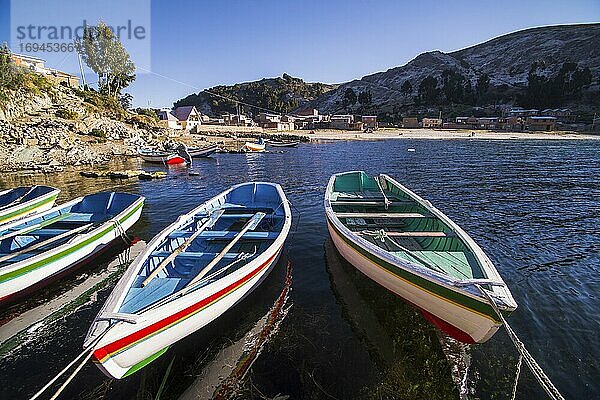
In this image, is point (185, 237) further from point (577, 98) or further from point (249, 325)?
point (577, 98)

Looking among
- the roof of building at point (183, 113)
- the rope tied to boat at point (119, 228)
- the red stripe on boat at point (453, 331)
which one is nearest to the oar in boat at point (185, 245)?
the rope tied to boat at point (119, 228)

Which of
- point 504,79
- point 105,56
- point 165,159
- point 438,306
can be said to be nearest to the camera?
point 438,306

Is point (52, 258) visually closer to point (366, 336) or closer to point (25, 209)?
point (25, 209)

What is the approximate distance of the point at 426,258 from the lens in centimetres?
734

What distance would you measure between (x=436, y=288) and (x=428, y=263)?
4.72 feet

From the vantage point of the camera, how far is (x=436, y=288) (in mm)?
5434

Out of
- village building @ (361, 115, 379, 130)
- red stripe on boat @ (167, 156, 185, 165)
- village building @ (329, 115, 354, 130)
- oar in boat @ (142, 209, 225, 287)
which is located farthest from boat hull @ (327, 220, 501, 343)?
village building @ (361, 115, 379, 130)

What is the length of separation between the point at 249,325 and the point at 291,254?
3.90 metres

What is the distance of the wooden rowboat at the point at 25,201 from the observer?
11.3 metres

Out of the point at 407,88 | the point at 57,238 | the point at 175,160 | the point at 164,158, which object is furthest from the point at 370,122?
the point at 57,238

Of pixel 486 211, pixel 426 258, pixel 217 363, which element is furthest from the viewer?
pixel 486 211

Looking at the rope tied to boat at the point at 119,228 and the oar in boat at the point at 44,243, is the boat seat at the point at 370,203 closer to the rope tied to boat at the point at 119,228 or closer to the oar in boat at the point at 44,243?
the rope tied to boat at the point at 119,228

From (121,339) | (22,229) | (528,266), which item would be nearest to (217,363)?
(121,339)

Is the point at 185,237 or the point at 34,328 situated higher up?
the point at 185,237
